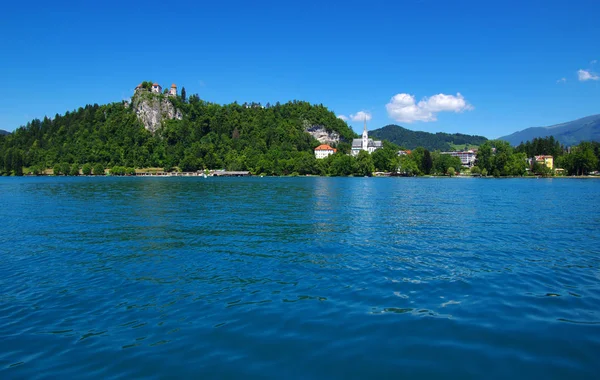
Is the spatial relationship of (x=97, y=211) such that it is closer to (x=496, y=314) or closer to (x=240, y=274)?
(x=240, y=274)

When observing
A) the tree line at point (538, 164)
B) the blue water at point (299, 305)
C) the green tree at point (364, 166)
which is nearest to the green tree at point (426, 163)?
the tree line at point (538, 164)

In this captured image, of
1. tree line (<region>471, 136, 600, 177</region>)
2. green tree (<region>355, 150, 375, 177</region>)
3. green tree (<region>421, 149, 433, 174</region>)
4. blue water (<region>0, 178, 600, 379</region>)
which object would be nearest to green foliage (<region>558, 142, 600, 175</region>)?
tree line (<region>471, 136, 600, 177</region>)

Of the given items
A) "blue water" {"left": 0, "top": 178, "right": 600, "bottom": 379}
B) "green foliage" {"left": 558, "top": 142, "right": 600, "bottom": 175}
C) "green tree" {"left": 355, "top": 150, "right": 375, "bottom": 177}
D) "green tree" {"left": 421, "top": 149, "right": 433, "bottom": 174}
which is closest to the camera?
"blue water" {"left": 0, "top": 178, "right": 600, "bottom": 379}

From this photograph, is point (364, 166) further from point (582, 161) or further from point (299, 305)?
point (299, 305)

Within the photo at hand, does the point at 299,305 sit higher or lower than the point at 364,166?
lower

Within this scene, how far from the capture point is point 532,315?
1045 cm

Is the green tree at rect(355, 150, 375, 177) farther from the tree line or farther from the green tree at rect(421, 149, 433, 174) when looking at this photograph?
the tree line

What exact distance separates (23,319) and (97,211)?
27.8m

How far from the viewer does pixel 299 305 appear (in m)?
11.0

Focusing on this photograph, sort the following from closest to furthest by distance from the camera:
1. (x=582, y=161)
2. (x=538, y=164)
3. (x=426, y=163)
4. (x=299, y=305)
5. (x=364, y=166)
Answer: (x=299, y=305) → (x=582, y=161) → (x=538, y=164) → (x=364, y=166) → (x=426, y=163)

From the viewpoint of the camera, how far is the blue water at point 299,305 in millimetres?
7859

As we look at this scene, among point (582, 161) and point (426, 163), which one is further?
point (426, 163)

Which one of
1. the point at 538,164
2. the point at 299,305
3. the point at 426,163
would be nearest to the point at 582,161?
the point at 538,164

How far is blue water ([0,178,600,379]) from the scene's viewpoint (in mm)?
7859
